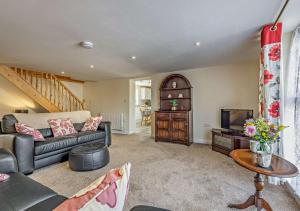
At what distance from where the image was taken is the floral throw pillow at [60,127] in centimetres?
344

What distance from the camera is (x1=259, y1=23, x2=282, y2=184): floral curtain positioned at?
2078mm

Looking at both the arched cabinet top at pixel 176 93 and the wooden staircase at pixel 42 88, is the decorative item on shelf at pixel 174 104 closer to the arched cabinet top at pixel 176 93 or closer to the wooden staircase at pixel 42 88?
the arched cabinet top at pixel 176 93

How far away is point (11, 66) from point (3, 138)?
8.57 feet

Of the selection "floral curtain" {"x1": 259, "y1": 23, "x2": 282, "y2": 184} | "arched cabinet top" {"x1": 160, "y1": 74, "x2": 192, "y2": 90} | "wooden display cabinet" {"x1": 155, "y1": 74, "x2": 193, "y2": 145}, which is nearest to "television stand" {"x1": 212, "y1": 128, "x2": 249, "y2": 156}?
"wooden display cabinet" {"x1": 155, "y1": 74, "x2": 193, "y2": 145}

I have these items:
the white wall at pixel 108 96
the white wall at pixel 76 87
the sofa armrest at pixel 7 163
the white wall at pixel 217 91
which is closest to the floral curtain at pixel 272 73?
the white wall at pixel 217 91

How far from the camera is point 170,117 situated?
447cm

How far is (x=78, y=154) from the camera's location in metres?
2.58

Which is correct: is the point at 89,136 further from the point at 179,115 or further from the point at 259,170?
the point at 259,170

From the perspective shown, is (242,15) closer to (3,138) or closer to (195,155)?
(195,155)

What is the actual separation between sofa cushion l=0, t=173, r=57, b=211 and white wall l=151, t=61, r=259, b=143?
4.01 metres

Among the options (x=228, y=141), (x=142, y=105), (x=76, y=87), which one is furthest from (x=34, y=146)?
(x=142, y=105)

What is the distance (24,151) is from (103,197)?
268 cm

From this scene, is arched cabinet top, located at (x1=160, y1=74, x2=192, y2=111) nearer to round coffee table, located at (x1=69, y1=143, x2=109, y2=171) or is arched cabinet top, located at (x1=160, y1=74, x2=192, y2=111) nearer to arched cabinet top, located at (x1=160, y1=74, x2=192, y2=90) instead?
arched cabinet top, located at (x1=160, y1=74, x2=192, y2=90)

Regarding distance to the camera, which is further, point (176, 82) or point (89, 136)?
point (176, 82)
